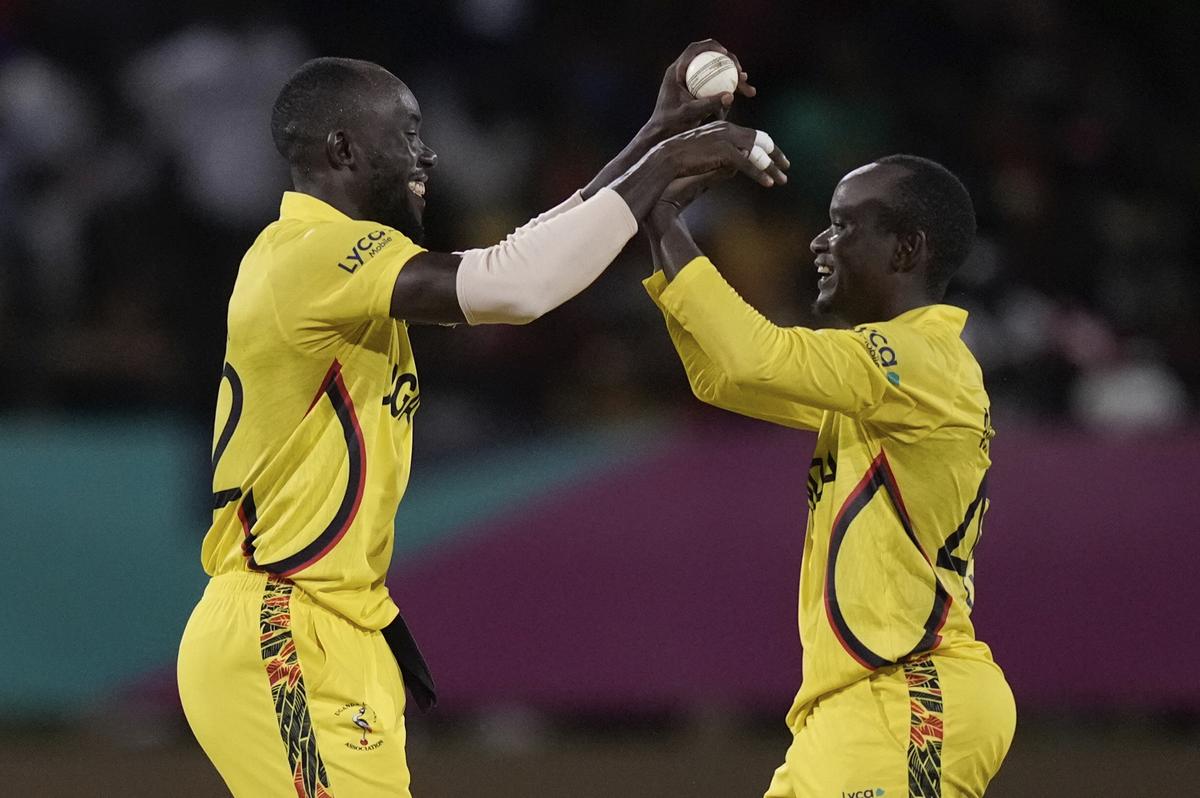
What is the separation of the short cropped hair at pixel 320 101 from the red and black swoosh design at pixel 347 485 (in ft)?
2.09

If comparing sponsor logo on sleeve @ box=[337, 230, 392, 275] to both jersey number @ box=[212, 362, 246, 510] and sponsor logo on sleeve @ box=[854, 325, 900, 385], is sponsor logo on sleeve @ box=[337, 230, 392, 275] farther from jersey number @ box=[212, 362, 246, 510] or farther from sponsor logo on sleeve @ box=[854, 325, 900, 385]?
sponsor logo on sleeve @ box=[854, 325, 900, 385]

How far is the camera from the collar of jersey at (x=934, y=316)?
4715 millimetres

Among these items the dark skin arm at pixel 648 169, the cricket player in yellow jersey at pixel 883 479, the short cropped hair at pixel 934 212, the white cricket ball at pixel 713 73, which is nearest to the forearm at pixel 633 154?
the dark skin arm at pixel 648 169

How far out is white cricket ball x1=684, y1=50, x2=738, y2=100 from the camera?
478 centimetres

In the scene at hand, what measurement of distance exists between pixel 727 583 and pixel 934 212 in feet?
16.9

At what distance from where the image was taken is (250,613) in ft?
14.2

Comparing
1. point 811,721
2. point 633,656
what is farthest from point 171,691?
point 811,721

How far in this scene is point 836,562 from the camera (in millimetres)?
4547

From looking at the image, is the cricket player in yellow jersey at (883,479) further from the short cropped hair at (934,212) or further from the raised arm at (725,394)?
the raised arm at (725,394)

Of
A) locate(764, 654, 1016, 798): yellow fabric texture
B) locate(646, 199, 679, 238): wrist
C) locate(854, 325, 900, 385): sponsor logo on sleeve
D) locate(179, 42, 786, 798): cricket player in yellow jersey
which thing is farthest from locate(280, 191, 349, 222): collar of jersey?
locate(764, 654, 1016, 798): yellow fabric texture

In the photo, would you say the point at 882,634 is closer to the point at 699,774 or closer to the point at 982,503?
the point at 982,503

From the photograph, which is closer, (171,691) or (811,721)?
(811,721)

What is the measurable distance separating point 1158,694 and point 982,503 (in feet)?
18.4

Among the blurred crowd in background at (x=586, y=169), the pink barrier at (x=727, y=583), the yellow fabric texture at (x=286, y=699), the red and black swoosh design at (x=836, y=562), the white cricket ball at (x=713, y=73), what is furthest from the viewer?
the blurred crowd in background at (x=586, y=169)
